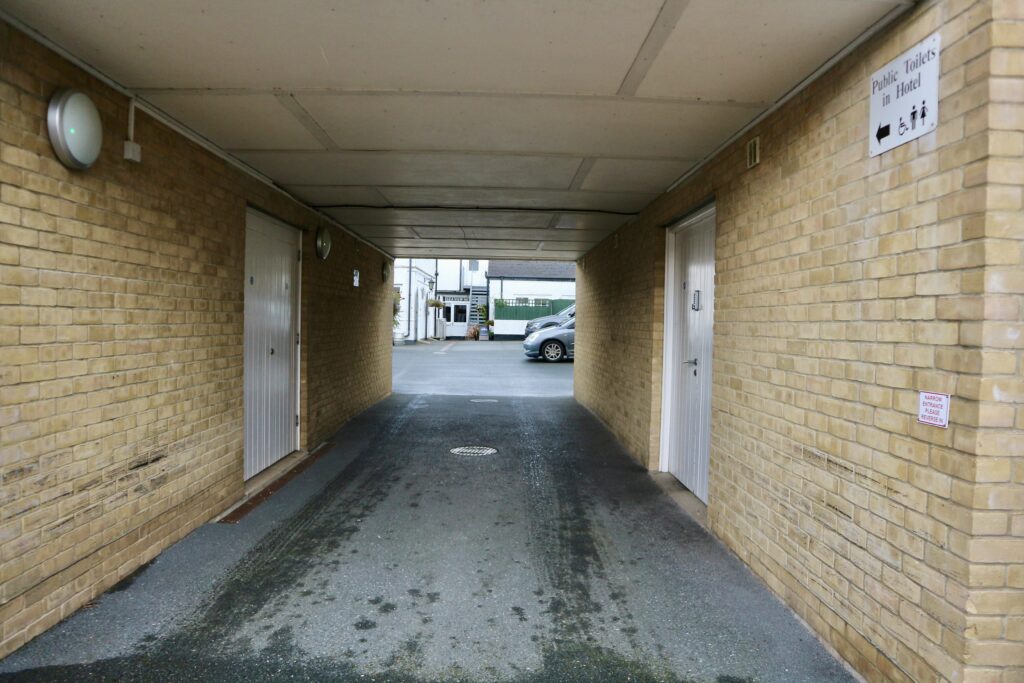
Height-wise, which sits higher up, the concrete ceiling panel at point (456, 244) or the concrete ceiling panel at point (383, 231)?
the concrete ceiling panel at point (383, 231)

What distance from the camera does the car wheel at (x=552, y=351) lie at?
18.9 meters

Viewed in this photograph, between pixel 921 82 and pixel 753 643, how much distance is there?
247 centimetres

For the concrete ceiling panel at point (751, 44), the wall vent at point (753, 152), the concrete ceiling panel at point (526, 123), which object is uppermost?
the concrete ceiling panel at point (751, 44)

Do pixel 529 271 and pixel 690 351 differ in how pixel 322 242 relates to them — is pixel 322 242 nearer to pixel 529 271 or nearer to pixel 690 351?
pixel 690 351

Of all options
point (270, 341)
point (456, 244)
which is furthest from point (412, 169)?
point (456, 244)

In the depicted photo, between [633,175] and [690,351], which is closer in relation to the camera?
[633,175]

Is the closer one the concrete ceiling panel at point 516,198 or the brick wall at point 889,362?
the brick wall at point 889,362

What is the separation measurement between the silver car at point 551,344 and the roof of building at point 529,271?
1564 centimetres

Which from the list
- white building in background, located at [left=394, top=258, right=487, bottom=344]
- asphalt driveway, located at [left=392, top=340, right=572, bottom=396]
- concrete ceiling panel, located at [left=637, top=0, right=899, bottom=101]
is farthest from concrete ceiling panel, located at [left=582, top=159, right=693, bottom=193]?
white building in background, located at [left=394, top=258, right=487, bottom=344]

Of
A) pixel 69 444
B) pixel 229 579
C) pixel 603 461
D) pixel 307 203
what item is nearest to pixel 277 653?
pixel 229 579

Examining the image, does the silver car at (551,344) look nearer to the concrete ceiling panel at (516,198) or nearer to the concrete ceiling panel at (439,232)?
the concrete ceiling panel at (439,232)

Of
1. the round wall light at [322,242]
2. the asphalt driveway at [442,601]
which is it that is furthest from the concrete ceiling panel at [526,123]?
the asphalt driveway at [442,601]

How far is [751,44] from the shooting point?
2656mm

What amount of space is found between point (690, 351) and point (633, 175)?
63.5 inches
